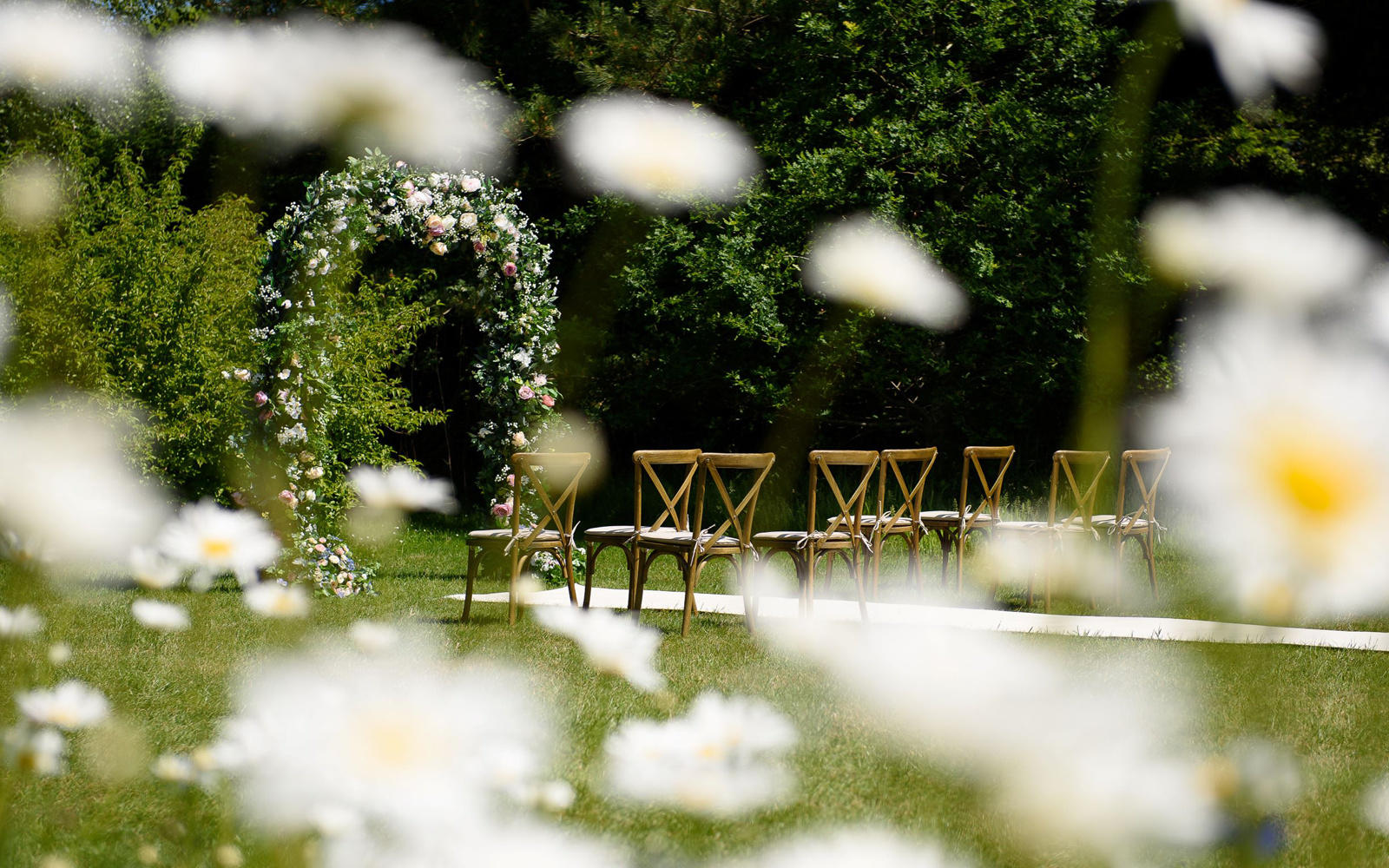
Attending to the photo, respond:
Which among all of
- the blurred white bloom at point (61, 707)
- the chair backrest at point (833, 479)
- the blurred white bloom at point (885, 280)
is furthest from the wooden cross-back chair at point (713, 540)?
the blurred white bloom at point (885, 280)

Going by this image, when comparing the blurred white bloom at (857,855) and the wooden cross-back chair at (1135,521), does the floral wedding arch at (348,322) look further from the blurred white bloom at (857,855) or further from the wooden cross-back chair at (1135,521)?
the blurred white bloom at (857,855)

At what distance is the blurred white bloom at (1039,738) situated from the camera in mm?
533

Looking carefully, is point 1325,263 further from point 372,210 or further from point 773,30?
point 773,30

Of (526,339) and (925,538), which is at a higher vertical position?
(526,339)

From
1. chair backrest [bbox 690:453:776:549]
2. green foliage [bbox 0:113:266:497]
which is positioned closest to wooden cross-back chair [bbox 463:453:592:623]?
chair backrest [bbox 690:453:776:549]

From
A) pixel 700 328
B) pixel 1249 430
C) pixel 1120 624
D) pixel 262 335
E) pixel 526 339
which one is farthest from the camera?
pixel 700 328

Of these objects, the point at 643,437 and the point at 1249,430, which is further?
the point at 643,437

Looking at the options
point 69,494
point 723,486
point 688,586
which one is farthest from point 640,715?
point 69,494

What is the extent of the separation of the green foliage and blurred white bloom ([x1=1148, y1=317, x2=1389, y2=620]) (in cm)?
791

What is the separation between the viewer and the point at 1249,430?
1.72 feet

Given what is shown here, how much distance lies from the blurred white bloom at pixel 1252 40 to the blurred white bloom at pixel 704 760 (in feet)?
1.46

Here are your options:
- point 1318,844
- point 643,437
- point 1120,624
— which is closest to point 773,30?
point 643,437

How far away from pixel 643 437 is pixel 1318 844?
12.3 meters

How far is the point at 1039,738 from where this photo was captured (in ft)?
1.81
